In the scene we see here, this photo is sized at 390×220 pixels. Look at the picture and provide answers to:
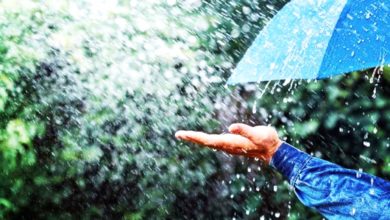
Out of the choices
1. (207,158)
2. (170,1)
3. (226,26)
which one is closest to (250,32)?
(226,26)

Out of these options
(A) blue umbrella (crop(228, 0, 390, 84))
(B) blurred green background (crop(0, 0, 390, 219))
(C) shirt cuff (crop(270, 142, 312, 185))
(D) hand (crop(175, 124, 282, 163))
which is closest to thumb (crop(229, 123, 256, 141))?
(D) hand (crop(175, 124, 282, 163))

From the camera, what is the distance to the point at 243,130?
5.14 feet

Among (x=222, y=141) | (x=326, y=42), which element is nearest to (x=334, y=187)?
(x=222, y=141)

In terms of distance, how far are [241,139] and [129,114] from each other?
2079 mm

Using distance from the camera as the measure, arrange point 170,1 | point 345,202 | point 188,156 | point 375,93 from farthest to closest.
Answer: point 170,1 → point 188,156 → point 375,93 → point 345,202

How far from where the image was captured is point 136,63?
3676 millimetres

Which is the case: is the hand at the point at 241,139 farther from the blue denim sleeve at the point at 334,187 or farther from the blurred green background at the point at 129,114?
the blurred green background at the point at 129,114

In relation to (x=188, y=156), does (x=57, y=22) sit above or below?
above

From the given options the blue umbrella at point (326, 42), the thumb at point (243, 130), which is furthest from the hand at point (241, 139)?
the blue umbrella at point (326, 42)

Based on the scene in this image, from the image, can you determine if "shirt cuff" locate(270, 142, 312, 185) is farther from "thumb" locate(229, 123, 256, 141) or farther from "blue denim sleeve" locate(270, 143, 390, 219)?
"thumb" locate(229, 123, 256, 141)

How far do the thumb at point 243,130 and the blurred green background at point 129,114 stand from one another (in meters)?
1.86

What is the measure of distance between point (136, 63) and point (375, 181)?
7.75ft

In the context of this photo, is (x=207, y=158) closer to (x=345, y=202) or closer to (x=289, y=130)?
(x=289, y=130)

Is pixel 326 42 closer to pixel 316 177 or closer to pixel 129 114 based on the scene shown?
pixel 316 177
